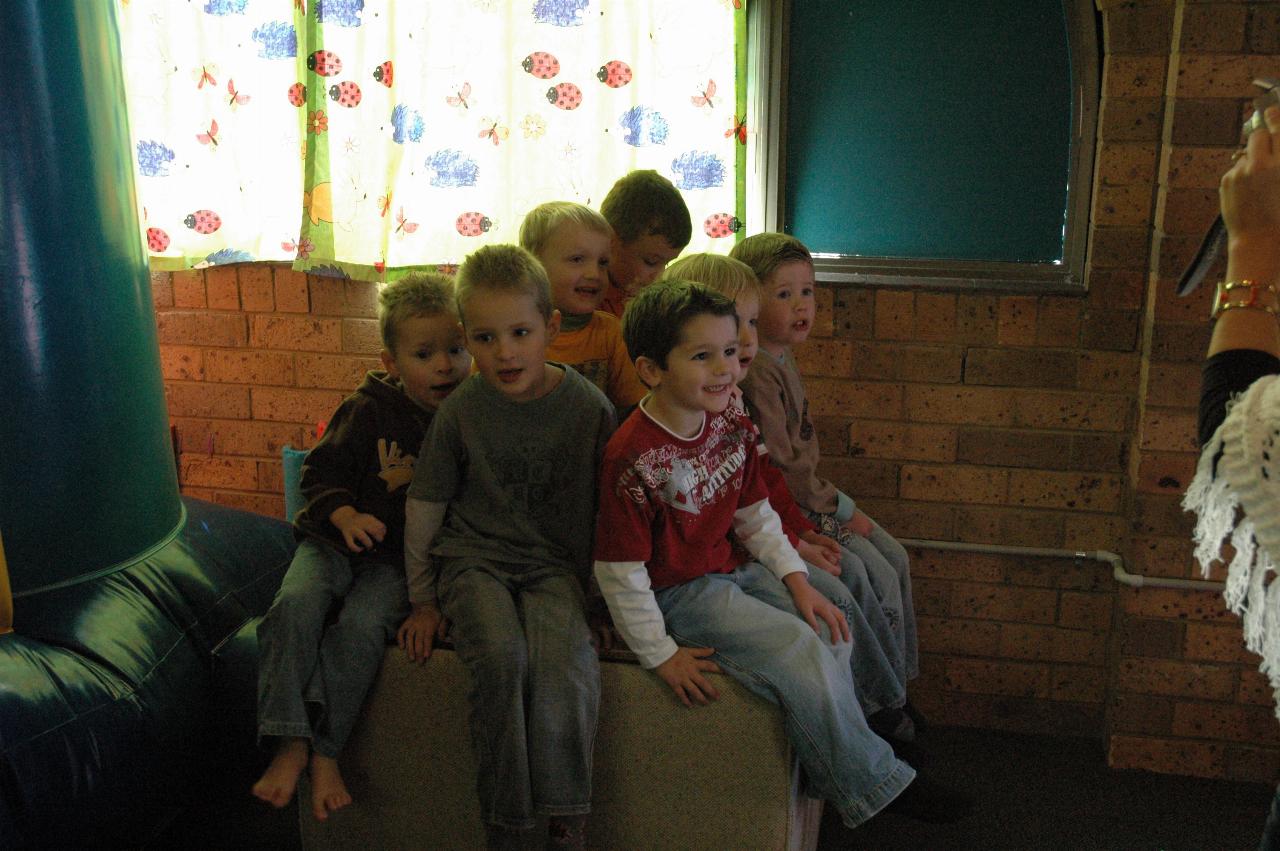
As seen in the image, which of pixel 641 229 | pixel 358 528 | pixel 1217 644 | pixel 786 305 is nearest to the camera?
pixel 358 528

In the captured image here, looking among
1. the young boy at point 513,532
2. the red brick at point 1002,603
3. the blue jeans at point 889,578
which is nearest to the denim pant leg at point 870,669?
the blue jeans at point 889,578

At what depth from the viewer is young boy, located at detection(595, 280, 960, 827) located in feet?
6.12

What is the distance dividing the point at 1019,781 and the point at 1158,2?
1928mm

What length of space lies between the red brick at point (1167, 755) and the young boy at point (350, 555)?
189cm

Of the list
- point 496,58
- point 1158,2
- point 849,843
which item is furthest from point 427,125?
point 849,843

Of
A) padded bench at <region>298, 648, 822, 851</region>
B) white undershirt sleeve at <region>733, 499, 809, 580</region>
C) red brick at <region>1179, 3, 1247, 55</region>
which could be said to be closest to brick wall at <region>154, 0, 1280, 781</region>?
red brick at <region>1179, 3, 1247, 55</region>

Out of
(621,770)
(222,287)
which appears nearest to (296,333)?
(222,287)

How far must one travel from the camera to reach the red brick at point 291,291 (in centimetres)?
328

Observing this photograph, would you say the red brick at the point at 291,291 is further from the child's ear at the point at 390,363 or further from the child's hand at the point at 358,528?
the child's hand at the point at 358,528

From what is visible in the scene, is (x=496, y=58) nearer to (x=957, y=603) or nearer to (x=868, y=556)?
(x=868, y=556)

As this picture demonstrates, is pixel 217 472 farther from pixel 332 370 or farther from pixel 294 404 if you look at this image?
pixel 332 370

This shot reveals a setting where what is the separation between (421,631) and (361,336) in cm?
147

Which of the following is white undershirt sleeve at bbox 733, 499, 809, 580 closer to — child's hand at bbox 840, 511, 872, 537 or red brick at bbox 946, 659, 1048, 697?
child's hand at bbox 840, 511, 872, 537

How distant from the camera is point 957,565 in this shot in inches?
116
